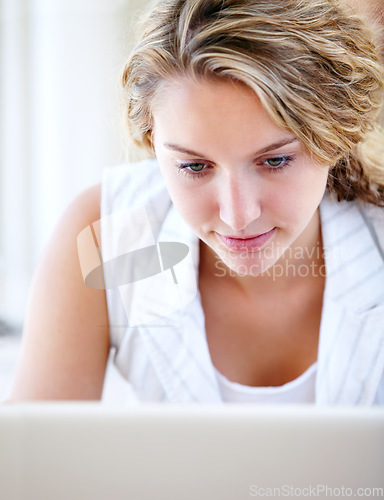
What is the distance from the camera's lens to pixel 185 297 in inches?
27.3

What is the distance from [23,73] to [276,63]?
321 mm

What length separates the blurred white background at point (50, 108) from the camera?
0.61 metres

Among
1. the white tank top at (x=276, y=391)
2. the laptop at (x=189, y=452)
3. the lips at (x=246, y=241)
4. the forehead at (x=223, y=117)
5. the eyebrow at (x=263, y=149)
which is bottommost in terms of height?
the white tank top at (x=276, y=391)

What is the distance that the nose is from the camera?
1.72ft

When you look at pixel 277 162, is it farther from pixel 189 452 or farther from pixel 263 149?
pixel 189 452

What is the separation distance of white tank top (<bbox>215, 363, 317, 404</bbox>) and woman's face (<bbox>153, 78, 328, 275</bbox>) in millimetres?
175

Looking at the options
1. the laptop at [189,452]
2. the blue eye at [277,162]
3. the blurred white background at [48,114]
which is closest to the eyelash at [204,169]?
the blue eye at [277,162]

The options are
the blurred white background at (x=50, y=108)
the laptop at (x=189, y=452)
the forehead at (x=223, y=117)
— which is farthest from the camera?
the blurred white background at (x=50, y=108)

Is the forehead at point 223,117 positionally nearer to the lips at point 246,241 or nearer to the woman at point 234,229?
the woman at point 234,229

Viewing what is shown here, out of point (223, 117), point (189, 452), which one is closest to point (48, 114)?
point (223, 117)

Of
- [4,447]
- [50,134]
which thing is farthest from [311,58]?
[4,447]

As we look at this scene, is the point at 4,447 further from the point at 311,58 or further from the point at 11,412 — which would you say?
the point at 311,58

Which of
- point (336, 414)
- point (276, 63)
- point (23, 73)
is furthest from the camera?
point (23, 73)

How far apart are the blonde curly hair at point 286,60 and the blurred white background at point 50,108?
0.20 ft
